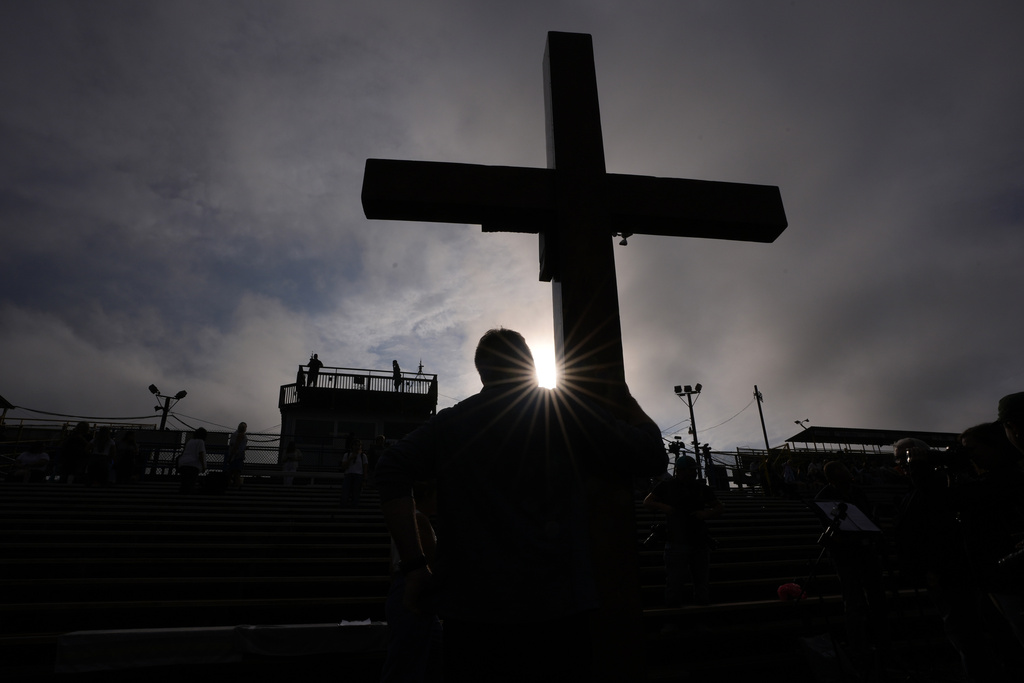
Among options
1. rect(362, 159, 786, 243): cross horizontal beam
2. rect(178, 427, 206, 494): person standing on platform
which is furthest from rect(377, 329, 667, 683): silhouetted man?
rect(178, 427, 206, 494): person standing on platform

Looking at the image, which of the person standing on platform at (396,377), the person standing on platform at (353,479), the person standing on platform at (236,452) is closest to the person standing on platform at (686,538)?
the person standing on platform at (353,479)

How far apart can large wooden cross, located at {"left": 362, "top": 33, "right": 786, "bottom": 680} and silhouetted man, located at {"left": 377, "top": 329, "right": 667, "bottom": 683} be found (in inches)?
7.1

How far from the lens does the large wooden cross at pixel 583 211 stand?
66.2 inches

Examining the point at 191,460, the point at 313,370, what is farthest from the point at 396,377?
the point at 191,460

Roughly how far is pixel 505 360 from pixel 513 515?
51cm

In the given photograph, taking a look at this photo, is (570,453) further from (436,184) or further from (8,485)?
(8,485)

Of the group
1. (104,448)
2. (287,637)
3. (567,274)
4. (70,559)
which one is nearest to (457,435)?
(567,274)

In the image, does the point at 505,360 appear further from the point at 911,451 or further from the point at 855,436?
the point at 855,436

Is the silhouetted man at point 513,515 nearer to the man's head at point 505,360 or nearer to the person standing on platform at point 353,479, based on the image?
the man's head at point 505,360

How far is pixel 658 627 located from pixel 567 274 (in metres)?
4.27

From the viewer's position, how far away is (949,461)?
155 inches

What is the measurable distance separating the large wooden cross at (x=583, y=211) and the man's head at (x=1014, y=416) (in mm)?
1586

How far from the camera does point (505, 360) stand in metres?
1.74

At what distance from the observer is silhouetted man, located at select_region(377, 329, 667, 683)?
135 cm
